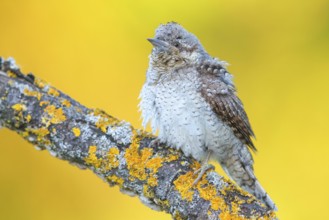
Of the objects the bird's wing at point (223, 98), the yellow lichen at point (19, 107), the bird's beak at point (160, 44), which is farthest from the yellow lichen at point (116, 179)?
the bird's beak at point (160, 44)

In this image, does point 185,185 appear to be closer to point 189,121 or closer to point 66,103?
point 189,121

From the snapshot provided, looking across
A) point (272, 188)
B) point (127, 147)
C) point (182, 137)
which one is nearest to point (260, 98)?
point (272, 188)

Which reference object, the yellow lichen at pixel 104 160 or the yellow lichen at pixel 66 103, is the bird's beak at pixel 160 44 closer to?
the yellow lichen at pixel 66 103

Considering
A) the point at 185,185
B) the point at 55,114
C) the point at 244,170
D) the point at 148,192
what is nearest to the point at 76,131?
the point at 55,114

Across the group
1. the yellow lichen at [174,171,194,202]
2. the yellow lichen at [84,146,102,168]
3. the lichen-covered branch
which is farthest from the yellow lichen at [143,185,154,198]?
the yellow lichen at [84,146,102,168]

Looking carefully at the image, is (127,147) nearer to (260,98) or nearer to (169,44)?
(169,44)
